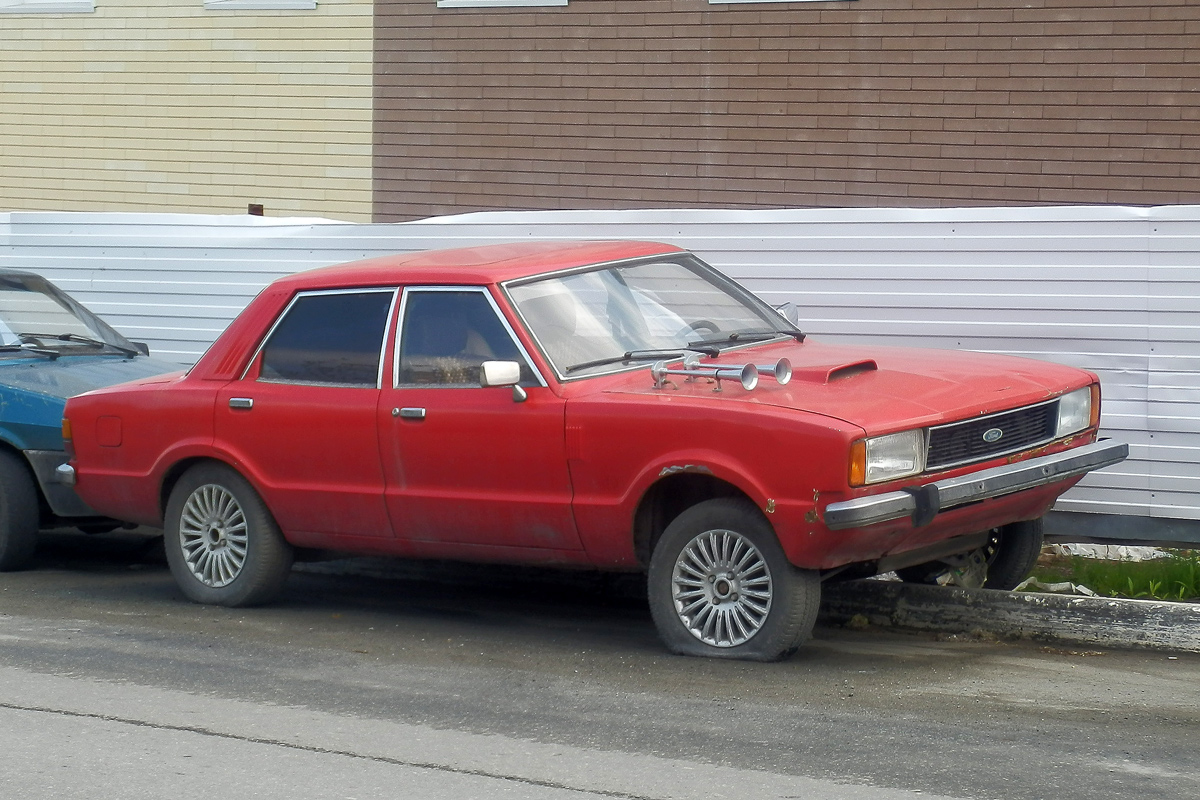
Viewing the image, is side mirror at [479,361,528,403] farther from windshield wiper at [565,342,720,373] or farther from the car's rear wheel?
the car's rear wheel

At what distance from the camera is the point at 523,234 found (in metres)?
9.82

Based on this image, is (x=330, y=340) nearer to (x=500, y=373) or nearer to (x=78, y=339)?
(x=500, y=373)

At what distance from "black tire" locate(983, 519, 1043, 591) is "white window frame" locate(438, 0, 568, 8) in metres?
7.66

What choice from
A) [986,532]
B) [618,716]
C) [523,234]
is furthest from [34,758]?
[523,234]

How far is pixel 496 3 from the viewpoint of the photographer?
13539mm

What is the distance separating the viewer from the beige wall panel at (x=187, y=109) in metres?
14.3

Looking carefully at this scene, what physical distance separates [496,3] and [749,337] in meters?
7.30

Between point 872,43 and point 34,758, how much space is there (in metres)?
9.11

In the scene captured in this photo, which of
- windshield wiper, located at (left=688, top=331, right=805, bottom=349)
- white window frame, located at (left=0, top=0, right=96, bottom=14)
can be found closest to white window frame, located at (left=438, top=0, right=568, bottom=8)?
white window frame, located at (left=0, top=0, right=96, bottom=14)

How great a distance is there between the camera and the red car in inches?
232

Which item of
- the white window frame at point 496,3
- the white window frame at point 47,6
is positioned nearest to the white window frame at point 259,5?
the white window frame at point 496,3

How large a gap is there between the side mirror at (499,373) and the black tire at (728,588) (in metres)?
0.89

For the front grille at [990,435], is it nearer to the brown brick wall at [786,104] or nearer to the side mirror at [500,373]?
the side mirror at [500,373]


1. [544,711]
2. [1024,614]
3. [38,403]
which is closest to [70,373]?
[38,403]
